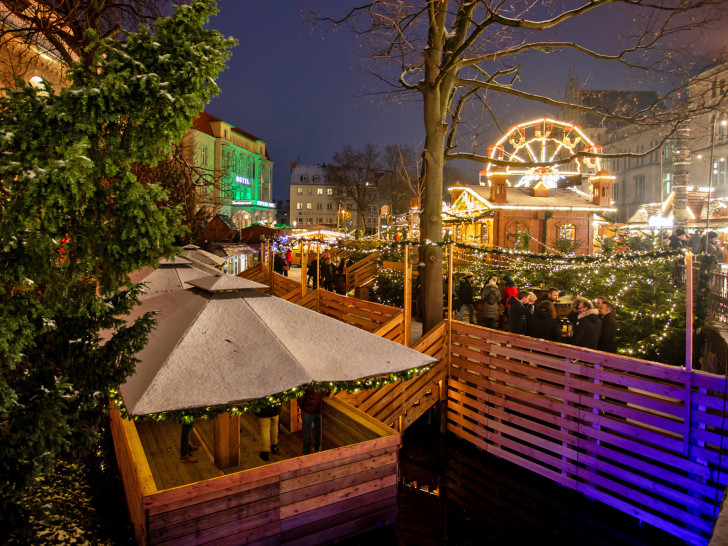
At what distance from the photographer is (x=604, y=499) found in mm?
6449

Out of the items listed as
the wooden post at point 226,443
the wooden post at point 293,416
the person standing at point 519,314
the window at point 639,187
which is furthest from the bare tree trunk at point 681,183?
the window at point 639,187

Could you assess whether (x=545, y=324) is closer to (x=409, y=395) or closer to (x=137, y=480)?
(x=409, y=395)

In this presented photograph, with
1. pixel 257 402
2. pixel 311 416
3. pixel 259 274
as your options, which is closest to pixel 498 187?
pixel 259 274

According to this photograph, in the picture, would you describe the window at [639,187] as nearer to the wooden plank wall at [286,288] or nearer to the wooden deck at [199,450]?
the wooden plank wall at [286,288]

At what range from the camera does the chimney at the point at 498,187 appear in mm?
23234

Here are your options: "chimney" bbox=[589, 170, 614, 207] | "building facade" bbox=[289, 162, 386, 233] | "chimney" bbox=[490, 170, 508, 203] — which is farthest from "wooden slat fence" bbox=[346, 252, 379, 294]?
"building facade" bbox=[289, 162, 386, 233]

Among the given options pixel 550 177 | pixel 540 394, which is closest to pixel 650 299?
pixel 540 394

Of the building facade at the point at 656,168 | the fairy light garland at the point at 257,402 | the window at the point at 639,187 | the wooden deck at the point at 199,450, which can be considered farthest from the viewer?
the window at the point at 639,187

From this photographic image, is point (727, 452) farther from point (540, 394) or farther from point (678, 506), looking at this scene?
point (540, 394)

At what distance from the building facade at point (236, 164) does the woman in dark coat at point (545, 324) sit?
36721mm

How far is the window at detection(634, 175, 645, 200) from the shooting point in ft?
207

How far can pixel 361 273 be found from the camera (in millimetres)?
21344

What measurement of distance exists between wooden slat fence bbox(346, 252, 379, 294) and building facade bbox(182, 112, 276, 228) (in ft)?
78.3

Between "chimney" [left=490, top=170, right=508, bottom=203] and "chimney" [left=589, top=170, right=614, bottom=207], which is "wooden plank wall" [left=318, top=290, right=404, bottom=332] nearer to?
"chimney" [left=490, top=170, right=508, bottom=203]
